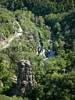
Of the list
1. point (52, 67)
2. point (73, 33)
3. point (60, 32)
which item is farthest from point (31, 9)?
point (52, 67)

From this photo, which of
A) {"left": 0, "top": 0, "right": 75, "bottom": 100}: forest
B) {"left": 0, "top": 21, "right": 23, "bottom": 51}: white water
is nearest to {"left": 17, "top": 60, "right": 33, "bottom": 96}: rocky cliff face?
{"left": 0, "top": 0, "right": 75, "bottom": 100}: forest

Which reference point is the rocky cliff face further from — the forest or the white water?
the white water

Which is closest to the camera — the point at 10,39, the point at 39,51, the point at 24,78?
the point at 24,78

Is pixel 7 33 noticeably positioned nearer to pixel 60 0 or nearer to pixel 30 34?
pixel 30 34

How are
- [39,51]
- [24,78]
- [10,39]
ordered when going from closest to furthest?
[24,78]
[10,39]
[39,51]

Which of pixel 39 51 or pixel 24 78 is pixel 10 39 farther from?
pixel 24 78

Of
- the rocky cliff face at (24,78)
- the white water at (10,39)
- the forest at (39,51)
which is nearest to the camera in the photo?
the forest at (39,51)

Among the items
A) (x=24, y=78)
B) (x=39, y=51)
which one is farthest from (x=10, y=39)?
(x=24, y=78)

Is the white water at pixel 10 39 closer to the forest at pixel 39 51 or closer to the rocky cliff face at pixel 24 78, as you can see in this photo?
the forest at pixel 39 51

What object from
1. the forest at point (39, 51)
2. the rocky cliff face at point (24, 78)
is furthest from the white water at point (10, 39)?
the rocky cliff face at point (24, 78)
